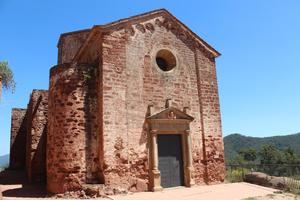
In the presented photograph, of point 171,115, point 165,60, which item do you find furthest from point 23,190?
point 165,60

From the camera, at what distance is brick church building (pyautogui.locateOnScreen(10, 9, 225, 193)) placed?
9.62 metres

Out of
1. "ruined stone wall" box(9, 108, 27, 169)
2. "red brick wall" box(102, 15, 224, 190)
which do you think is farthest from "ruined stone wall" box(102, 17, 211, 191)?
"ruined stone wall" box(9, 108, 27, 169)

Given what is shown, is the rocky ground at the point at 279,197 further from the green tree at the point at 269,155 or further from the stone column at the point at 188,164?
the green tree at the point at 269,155

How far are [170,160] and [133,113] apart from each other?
7.97 feet

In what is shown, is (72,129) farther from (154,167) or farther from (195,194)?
(195,194)

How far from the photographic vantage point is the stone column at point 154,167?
10195 millimetres

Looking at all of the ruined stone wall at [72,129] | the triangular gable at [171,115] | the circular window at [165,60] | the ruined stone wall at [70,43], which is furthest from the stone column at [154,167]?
the ruined stone wall at [70,43]

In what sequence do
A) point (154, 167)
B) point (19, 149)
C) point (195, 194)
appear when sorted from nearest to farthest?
point (195, 194) → point (154, 167) → point (19, 149)

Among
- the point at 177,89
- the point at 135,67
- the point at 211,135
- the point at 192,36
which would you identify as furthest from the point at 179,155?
the point at 192,36

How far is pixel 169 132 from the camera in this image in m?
11.2

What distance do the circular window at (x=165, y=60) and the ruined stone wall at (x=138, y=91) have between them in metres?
0.22

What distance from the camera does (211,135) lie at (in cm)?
1245

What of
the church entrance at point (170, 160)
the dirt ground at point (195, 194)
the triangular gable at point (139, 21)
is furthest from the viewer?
the church entrance at point (170, 160)

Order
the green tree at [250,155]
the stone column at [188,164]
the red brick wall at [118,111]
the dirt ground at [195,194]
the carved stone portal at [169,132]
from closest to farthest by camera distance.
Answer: the dirt ground at [195,194] < the red brick wall at [118,111] < the carved stone portal at [169,132] < the stone column at [188,164] < the green tree at [250,155]
